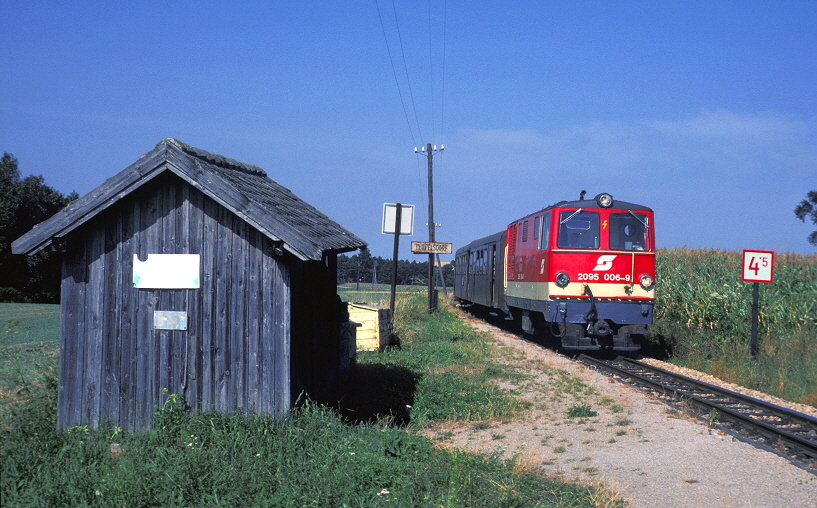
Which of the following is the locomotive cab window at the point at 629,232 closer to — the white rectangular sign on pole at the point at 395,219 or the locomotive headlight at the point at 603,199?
the locomotive headlight at the point at 603,199

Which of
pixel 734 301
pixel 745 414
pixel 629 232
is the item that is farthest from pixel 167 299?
pixel 734 301

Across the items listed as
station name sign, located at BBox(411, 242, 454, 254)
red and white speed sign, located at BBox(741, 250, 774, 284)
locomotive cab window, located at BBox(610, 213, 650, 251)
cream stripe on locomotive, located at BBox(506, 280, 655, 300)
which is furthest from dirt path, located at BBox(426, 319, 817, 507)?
station name sign, located at BBox(411, 242, 454, 254)

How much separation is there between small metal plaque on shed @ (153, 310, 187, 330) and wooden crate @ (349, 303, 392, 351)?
7420 millimetres

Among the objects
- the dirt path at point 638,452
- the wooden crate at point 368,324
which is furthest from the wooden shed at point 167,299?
the wooden crate at point 368,324

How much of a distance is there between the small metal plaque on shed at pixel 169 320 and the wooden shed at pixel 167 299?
0.01 meters

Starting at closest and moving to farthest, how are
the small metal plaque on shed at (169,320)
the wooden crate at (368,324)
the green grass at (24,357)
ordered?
1. the small metal plaque on shed at (169,320)
2. the green grass at (24,357)
3. the wooden crate at (368,324)

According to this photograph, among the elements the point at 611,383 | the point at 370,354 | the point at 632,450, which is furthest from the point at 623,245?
the point at 632,450

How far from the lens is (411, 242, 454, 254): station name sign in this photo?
24656 millimetres

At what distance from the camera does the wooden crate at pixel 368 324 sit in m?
15.1

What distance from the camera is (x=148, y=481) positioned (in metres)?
5.97

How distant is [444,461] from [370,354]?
8.08 m

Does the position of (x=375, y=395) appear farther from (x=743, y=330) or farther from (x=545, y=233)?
(x=743, y=330)

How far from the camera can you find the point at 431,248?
82.0ft

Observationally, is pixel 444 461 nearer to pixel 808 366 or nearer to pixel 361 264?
pixel 808 366
